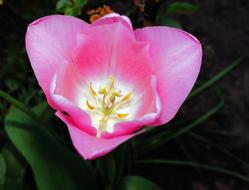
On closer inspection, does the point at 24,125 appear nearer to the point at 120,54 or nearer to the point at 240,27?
the point at 120,54

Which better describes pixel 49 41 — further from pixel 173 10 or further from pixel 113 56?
pixel 173 10

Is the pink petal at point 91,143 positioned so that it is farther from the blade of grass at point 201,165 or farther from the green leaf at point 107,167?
the blade of grass at point 201,165

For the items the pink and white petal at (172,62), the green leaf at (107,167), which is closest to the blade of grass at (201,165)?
the green leaf at (107,167)

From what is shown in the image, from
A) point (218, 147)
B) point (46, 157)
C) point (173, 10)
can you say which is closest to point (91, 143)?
point (46, 157)

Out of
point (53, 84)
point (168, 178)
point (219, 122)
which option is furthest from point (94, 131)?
point (219, 122)

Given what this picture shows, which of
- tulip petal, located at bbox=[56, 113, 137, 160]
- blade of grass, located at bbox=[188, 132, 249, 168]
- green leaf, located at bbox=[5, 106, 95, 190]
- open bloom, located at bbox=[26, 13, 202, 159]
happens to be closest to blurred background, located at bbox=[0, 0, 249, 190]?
blade of grass, located at bbox=[188, 132, 249, 168]

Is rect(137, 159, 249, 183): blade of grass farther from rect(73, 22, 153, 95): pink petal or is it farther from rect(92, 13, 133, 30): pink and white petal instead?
rect(92, 13, 133, 30): pink and white petal

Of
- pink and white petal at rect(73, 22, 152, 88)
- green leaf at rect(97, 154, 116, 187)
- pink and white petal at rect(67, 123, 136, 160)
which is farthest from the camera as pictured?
green leaf at rect(97, 154, 116, 187)
